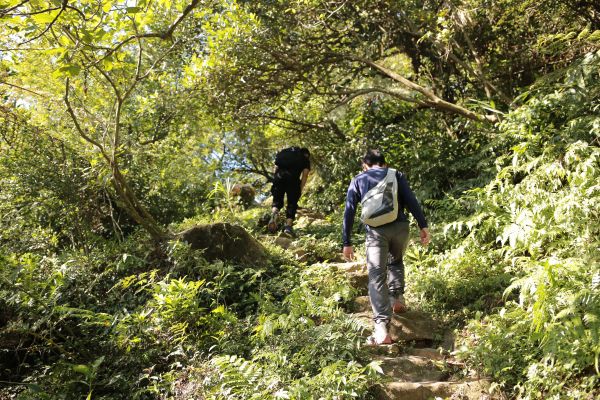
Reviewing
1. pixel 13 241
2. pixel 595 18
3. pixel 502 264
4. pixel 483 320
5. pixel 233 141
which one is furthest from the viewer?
pixel 233 141

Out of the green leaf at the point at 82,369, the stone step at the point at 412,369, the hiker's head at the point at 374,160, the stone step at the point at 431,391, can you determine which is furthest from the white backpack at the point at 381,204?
the green leaf at the point at 82,369

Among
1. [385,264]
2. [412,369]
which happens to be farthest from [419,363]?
[385,264]

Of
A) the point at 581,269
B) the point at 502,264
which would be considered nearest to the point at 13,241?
the point at 502,264

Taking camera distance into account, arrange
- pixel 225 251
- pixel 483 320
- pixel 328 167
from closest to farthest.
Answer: pixel 483 320
pixel 225 251
pixel 328 167

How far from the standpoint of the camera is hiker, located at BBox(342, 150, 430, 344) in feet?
16.6

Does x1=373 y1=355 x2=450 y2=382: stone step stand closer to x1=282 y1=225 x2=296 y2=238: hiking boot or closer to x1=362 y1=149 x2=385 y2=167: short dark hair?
x1=362 y1=149 x2=385 y2=167: short dark hair

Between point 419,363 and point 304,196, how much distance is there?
27.4 feet

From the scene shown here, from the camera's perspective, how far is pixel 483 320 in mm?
5223

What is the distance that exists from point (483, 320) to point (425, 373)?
3.22 ft

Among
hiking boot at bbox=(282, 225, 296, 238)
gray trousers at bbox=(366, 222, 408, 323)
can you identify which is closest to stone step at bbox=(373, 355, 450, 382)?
gray trousers at bbox=(366, 222, 408, 323)

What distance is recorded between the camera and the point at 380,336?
16.2ft

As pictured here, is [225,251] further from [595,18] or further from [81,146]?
[595,18]

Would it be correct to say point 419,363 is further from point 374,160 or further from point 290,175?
point 290,175

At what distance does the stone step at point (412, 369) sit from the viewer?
4.59 meters
